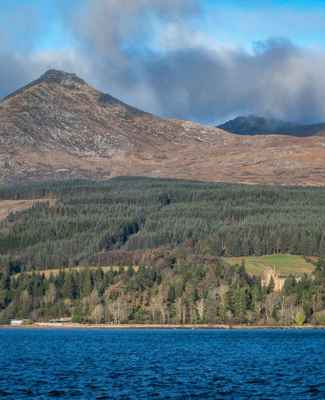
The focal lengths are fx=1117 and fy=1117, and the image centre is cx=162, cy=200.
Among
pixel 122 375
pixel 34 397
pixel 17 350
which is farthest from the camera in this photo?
pixel 17 350

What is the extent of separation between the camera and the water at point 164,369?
82188 millimetres

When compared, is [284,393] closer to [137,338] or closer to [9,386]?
[9,386]

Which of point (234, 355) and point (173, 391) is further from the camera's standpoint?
point (234, 355)

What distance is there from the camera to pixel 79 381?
90.3 metres

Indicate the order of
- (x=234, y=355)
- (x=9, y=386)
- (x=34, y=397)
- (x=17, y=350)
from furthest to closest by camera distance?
(x=17, y=350)
(x=234, y=355)
(x=9, y=386)
(x=34, y=397)

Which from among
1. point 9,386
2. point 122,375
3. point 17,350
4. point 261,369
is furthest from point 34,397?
point 17,350

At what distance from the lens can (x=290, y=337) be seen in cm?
16950

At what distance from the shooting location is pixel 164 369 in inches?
4035

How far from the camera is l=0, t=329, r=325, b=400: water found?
8219cm

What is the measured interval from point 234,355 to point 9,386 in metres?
42.7

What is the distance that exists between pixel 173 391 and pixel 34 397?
1052 cm

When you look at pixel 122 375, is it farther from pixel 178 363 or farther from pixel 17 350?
pixel 17 350

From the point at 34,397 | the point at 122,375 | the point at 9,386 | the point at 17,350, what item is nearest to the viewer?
the point at 34,397

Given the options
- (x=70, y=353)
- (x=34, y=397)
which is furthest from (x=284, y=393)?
(x=70, y=353)
